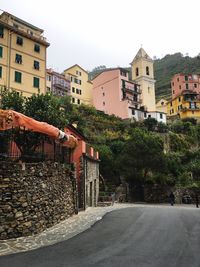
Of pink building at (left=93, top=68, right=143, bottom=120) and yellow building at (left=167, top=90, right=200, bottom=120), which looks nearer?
pink building at (left=93, top=68, right=143, bottom=120)

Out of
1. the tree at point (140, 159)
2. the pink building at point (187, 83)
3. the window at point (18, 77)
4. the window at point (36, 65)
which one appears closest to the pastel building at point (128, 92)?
the pink building at point (187, 83)

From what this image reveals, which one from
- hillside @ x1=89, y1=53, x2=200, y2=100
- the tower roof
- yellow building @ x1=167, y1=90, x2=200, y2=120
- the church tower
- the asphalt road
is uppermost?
hillside @ x1=89, y1=53, x2=200, y2=100

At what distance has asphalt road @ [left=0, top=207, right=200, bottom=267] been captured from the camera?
8672mm

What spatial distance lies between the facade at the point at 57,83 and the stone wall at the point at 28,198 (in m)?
54.9

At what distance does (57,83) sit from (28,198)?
58949 millimetres

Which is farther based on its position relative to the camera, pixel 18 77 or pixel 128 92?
pixel 128 92

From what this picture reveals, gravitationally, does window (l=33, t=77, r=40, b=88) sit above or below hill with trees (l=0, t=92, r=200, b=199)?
above

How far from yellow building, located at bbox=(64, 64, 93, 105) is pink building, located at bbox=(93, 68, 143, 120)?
9.13ft

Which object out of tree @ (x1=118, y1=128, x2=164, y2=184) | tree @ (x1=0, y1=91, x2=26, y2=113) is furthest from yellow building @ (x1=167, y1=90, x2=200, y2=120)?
tree @ (x1=0, y1=91, x2=26, y2=113)

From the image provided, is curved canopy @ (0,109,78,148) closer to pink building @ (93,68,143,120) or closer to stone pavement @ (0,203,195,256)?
stone pavement @ (0,203,195,256)

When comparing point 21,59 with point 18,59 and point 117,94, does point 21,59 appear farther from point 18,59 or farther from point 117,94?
point 117,94

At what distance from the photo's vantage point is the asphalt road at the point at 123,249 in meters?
8.67

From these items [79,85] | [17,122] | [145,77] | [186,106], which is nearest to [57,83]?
[79,85]

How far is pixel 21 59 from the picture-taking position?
3703 cm
